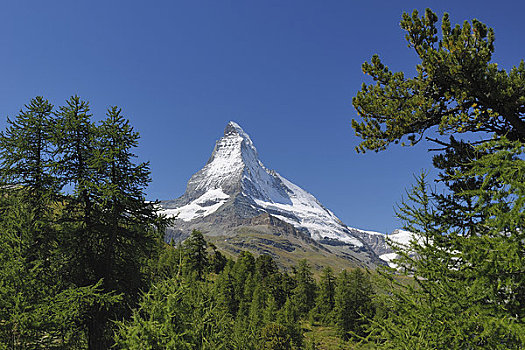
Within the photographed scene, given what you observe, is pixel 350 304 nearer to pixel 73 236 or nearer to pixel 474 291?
pixel 73 236

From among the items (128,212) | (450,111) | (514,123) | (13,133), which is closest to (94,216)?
(128,212)

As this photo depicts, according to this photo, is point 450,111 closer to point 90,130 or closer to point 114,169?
point 114,169

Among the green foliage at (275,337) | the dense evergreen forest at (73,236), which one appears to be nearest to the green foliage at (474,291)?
the dense evergreen forest at (73,236)

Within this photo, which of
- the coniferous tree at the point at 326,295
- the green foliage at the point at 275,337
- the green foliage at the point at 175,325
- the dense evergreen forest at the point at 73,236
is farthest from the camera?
the coniferous tree at the point at 326,295

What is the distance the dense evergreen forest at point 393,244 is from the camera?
5.75 metres

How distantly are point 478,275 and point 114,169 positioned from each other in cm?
1369

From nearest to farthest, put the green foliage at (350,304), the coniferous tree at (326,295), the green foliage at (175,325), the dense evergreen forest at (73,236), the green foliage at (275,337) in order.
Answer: the green foliage at (175,325) → the dense evergreen forest at (73,236) → the green foliage at (275,337) → the green foliage at (350,304) → the coniferous tree at (326,295)

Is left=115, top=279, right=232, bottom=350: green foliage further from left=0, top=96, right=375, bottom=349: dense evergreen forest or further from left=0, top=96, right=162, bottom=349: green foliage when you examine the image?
left=0, top=96, right=162, bottom=349: green foliage

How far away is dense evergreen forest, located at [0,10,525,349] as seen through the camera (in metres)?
5.75

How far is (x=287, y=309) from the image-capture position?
149ft

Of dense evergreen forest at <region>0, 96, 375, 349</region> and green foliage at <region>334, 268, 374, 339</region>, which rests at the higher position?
dense evergreen forest at <region>0, 96, 375, 349</region>

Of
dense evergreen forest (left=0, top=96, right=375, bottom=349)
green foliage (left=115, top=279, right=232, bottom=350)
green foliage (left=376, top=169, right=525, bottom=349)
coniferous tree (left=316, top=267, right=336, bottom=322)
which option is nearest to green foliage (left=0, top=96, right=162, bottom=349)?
dense evergreen forest (left=0, top=96, right=375, bottom=349)

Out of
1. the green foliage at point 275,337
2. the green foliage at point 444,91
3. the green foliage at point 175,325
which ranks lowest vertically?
the green foliage at point 275,337

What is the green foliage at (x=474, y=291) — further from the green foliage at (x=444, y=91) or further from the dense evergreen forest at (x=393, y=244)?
the green foliage at (x=444, y=91)
